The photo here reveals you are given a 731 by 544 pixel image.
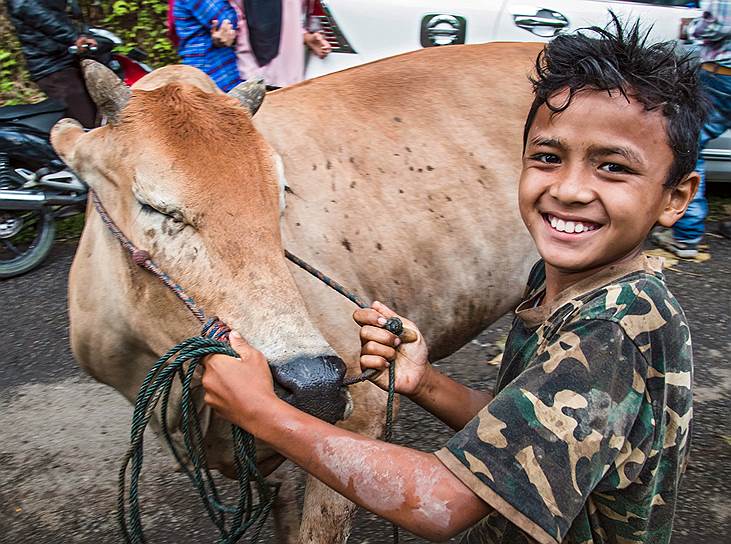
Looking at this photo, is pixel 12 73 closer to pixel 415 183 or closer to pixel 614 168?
pixel 415 183

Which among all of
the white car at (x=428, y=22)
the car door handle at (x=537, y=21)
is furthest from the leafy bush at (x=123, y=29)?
the car door handle at (x=537, y=21)

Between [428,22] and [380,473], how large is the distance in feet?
16.2

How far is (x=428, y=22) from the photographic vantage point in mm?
5895

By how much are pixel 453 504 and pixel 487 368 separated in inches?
124

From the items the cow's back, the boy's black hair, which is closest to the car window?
the cow's back

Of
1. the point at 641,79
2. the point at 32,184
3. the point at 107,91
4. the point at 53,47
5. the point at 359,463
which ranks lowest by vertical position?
the point at 32,184

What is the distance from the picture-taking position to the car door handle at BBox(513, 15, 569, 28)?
6.02 meters

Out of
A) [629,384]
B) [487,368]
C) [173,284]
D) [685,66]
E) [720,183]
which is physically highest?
[685,66]

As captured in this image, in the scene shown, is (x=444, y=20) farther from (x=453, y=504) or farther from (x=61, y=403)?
(x=453, y=504)

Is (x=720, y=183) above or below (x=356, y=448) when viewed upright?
below

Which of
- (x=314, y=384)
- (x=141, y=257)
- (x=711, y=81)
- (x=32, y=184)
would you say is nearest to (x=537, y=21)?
(x=711, y=81)

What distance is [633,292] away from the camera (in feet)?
5.18

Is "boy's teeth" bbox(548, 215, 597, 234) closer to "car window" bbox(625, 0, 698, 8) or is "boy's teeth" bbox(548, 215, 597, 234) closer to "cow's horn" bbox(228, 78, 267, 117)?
"cow's horn" bbox(228, 78, 267, 117)

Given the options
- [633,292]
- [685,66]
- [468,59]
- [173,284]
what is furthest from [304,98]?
[633,292]
